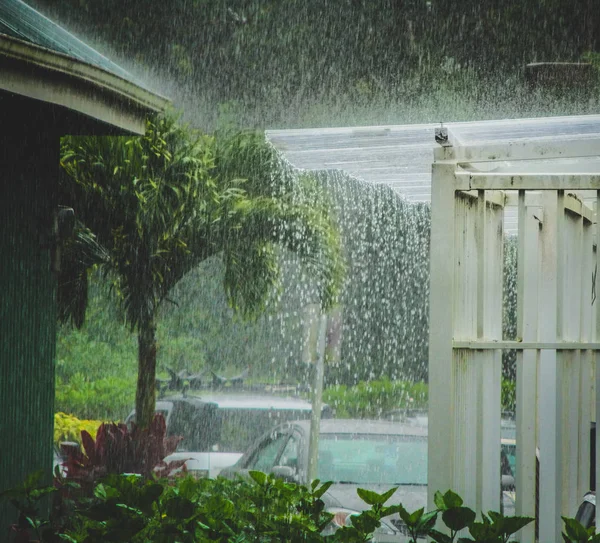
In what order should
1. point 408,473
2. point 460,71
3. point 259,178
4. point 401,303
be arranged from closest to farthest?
point 408,473, point 259,178, point 460,71, point 401,303

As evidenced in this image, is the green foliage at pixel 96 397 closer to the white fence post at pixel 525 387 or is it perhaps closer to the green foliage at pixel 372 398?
the green foliage at pixel 372 398

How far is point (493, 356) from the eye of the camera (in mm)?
2205

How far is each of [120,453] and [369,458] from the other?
9.89 feet

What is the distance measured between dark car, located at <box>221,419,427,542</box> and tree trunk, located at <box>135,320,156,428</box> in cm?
193

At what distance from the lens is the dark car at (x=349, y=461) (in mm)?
6551

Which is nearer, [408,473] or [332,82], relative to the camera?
[408,473]

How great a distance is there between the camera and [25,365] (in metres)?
3.40

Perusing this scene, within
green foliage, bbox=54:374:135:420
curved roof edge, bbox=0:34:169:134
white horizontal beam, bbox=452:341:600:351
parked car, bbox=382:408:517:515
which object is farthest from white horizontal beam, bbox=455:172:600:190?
green foliage, bbox=54:374:135:420

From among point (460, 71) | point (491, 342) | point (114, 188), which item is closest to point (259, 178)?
point (114, 188)

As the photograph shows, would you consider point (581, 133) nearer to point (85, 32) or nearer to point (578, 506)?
point (578, 506)

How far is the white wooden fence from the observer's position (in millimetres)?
2076

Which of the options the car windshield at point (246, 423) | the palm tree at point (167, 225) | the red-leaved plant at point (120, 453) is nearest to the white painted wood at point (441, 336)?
the red-leaved plant at point (120, 453)

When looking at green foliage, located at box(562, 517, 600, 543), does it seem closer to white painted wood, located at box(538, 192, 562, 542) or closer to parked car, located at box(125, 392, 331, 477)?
white painted wood, located at box(538, 192, 562, 542)

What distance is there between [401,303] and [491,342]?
1527 cm
